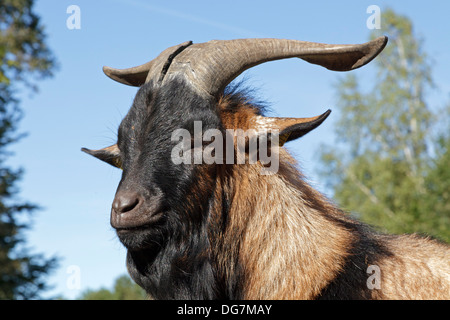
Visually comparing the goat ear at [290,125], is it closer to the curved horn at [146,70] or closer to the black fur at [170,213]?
the black fur at [170,213]

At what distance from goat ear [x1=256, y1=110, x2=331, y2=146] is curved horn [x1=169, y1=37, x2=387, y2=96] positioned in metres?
0.56

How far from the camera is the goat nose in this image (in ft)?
13.2

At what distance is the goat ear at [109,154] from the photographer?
5.23m

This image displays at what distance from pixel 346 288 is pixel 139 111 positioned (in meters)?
2.29

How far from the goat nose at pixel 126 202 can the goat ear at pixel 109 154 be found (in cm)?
121

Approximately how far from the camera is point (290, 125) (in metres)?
4.20

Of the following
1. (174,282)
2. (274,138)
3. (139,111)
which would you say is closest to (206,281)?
(174,282)

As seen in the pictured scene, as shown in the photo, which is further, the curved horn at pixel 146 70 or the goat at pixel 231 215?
the curved horn at pixel 146 70

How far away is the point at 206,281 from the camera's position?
4.28m

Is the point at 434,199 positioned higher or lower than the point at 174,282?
higher

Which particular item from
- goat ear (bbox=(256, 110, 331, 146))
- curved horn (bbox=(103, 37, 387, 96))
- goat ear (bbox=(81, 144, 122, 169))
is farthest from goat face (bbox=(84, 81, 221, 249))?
goat ear (bbox=(81, 144, 122, 169))

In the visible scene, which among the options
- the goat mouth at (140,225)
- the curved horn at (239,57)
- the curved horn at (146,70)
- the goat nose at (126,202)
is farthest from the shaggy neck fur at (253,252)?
the curved horn at (146,70)

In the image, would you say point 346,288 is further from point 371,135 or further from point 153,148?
point 371,135
